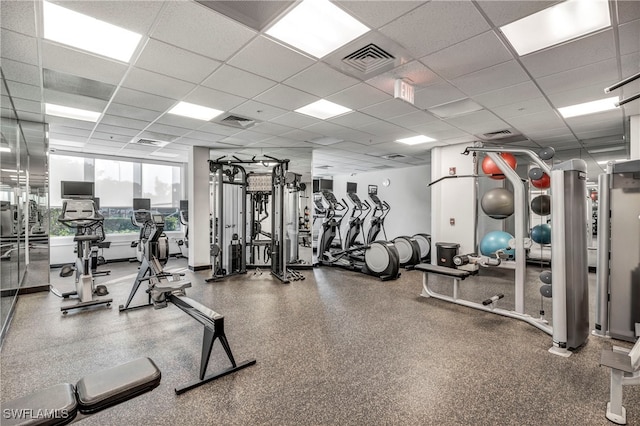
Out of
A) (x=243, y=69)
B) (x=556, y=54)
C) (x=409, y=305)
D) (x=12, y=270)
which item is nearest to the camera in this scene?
(x=556, y=54)

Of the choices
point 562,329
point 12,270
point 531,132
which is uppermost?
point 531,132

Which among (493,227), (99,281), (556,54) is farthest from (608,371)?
(99,281)

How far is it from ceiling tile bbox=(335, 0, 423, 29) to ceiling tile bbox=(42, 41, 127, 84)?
233 centimetres

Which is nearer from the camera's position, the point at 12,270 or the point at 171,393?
the point at 171,393

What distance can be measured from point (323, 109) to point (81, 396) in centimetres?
408

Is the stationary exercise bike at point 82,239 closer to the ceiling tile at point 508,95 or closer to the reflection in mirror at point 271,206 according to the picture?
the reflection in mirror at point 271,206

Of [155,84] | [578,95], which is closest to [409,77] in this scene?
[578,95]

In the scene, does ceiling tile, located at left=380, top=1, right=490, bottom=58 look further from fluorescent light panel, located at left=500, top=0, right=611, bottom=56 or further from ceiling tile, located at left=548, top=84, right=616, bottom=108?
ceiling tile, located at left=548, top=84, right=616, bottom=108

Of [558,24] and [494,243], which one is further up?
[558,24]

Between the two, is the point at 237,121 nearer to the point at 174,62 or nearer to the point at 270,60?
the point at 174,62

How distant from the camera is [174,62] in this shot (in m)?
2.99

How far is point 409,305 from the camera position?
14.3 ft

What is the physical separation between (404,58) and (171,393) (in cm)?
342

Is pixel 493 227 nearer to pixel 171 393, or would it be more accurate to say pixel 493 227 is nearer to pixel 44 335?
pixel 171 393
